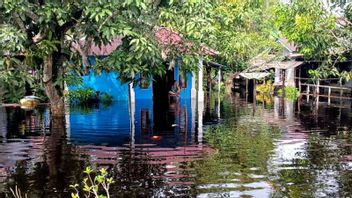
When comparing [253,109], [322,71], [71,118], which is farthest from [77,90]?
[322,71]

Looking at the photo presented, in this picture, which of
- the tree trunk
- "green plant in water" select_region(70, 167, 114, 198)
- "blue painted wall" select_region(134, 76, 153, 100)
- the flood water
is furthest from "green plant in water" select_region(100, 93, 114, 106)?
"green plant in water" select_region(70, 167, 114, 198)

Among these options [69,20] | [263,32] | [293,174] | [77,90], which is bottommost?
[293,174]

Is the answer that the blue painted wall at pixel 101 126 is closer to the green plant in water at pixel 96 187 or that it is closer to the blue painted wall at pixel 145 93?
the blue painted wall at pixel 145 93

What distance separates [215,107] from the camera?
78.7 feet

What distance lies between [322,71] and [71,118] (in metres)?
10.6

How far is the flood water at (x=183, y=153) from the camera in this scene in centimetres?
855

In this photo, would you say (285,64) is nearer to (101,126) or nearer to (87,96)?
(87,96)

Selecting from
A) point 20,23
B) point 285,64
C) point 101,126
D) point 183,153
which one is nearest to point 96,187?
point 183,153

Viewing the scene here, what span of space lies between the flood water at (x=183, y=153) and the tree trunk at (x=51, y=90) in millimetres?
559

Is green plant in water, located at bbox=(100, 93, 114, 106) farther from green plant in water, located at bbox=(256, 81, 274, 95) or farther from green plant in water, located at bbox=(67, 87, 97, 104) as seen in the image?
green plant in water, located at bbox=(256, 81, 274, 95)

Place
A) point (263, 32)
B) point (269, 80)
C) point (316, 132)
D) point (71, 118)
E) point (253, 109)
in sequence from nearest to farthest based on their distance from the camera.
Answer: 1. point (316, 132)
2. point (71, 118)
3. point (253, 109)
4. point (263, 32)
5. point (269, 80)

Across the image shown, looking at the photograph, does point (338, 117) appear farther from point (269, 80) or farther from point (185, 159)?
point (269, 80)

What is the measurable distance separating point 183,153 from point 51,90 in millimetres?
6431

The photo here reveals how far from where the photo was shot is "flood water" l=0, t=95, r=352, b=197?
28.1 feet
